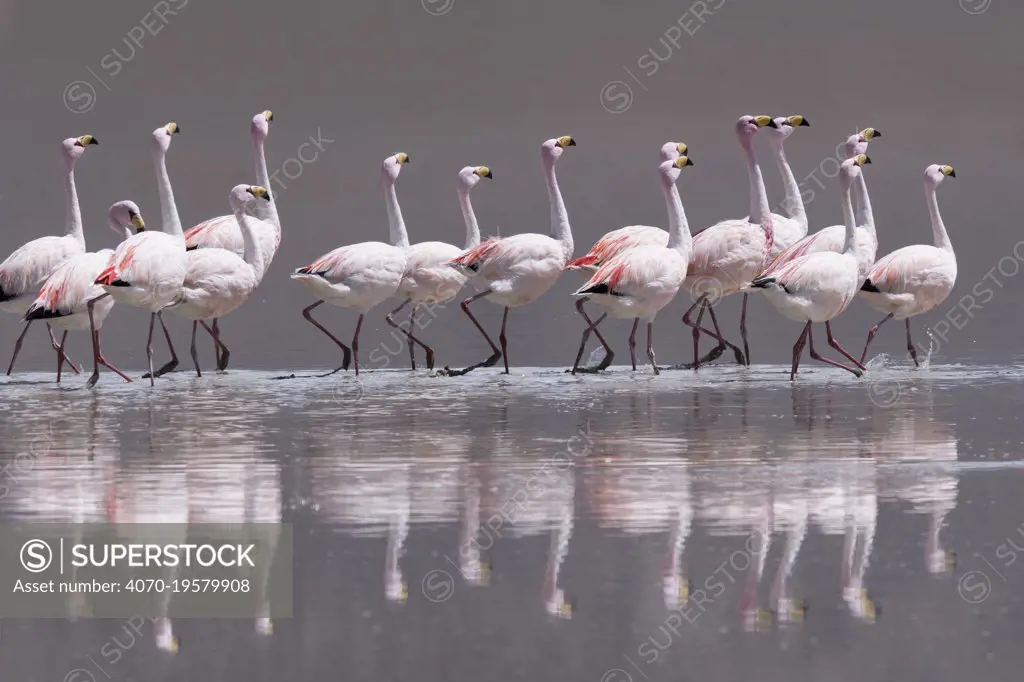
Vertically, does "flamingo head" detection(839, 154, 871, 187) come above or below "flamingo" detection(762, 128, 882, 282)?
above

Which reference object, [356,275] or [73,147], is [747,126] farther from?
[73,147]

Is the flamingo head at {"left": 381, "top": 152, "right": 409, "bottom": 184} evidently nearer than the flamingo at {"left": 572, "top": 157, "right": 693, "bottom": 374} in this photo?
No

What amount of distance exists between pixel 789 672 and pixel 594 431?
4.91m

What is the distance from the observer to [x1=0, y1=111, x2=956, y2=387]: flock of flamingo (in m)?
12.9

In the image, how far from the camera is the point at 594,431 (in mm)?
9992

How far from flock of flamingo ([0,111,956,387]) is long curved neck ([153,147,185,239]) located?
24 millimetres

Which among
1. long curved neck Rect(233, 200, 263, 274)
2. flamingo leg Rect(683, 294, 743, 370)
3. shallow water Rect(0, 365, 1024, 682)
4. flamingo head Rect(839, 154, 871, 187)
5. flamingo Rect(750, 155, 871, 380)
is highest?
flamingo head Rect(839, 154, 871, 187)

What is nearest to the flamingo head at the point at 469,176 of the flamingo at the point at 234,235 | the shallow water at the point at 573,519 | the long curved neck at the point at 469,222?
the long curved neck at the point at 469,222

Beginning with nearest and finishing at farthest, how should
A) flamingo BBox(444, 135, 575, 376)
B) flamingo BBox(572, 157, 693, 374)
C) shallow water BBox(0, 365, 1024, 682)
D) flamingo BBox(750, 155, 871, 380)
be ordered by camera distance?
shallow water BBox(0, 365, 1024, 682), flamingo BBox(750, 155, 871, 380), flamingo BBox(572, 157, 693, 374), flamingo BBox(444, 135, 575, 376)

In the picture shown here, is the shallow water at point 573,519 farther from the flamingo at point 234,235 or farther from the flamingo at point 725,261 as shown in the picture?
the flamingo at point 234,235

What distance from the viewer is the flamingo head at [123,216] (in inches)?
576

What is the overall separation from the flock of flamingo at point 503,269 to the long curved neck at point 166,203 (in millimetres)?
24

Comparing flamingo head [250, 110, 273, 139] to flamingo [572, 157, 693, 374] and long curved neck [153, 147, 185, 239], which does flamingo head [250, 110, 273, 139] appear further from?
flamingo [572, 157, 693, 374]

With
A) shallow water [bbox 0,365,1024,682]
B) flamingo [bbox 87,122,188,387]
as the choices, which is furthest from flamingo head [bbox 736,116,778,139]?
flamingo [bbox 87,122,188,387]
